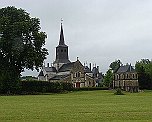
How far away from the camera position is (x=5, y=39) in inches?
2763

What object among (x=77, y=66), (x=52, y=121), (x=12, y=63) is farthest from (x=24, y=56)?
(x=52, y=121)

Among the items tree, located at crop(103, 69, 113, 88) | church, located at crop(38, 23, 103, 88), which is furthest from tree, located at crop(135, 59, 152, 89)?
church, located at crop(38, 23, 103, 88)

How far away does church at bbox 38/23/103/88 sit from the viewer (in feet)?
374

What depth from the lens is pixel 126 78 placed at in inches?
4584

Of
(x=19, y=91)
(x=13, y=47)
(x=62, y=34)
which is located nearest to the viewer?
(x=13, y=47)

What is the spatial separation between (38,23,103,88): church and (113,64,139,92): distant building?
25.4 ft

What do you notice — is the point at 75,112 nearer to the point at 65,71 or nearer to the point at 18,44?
the point at 18,44

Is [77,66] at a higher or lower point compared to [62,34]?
lower

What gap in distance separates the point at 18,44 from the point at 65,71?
47925mm

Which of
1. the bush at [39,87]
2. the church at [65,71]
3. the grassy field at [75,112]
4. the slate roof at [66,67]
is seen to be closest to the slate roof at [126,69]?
the church at [65,71]

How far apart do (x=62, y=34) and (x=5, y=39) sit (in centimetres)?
5603

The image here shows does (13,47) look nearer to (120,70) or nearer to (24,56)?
(24,56)

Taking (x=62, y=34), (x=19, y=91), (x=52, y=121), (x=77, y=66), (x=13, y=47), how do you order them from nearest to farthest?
1. (x=52, y=121)
2. (x=13, y=47)
3. (x=19, y=91)
4. (x=77, y=66)
5. (x=62, y=34)

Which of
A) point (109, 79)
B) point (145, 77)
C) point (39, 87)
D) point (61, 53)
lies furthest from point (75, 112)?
point (109, 79)
